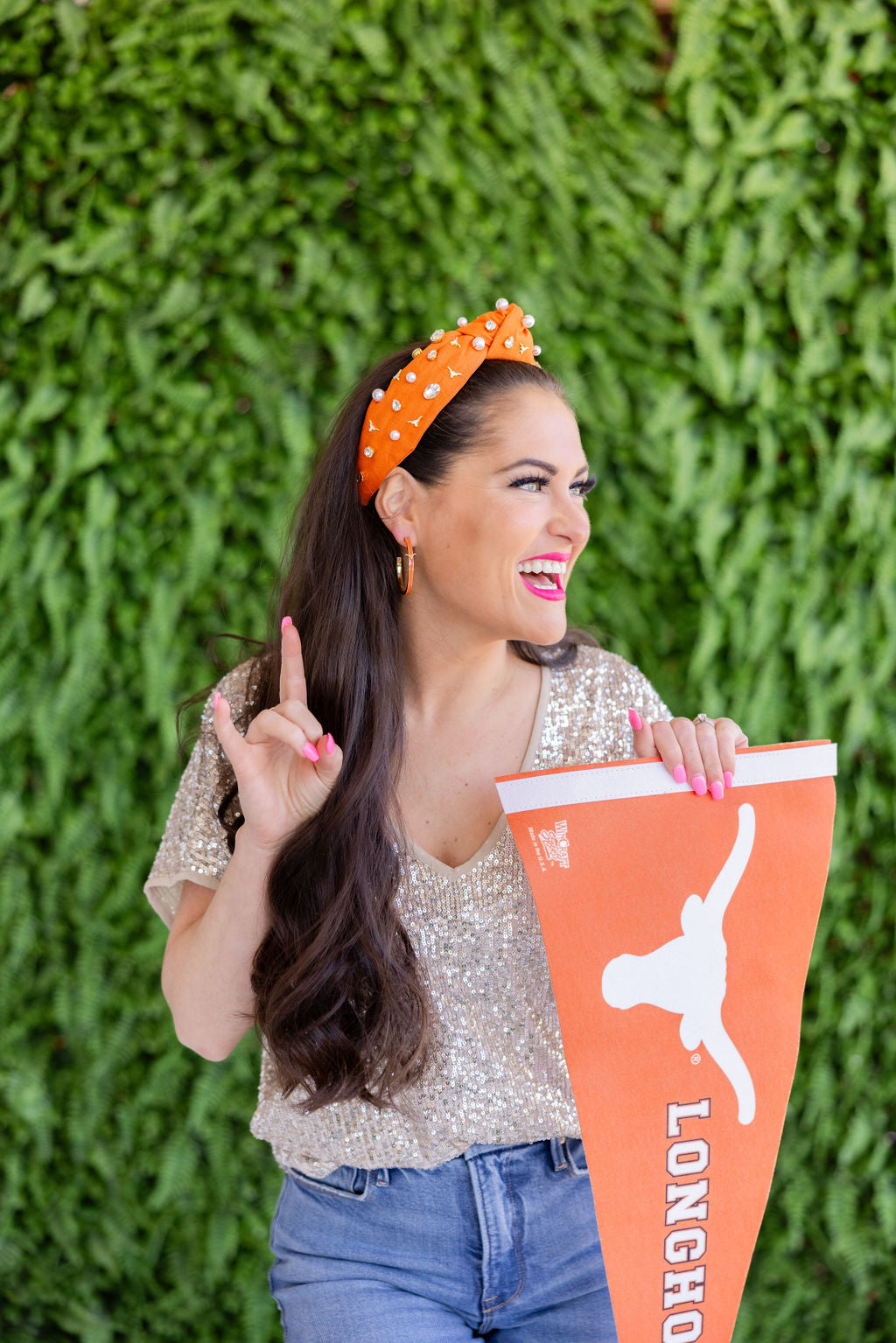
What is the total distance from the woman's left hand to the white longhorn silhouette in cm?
9

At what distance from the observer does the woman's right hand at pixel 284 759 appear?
1.46m

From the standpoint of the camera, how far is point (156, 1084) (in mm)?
2742

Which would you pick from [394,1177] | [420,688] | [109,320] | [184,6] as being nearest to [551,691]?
[420,688]

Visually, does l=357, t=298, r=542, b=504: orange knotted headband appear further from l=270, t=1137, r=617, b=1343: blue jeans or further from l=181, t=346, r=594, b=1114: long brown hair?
l=270, t=1137, r=617, b=1343: blue jeans

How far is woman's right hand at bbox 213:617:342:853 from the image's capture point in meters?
1.46

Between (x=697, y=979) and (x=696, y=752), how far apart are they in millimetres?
300

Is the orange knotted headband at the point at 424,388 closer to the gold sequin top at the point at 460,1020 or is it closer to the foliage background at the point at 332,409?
the gold sequin top at the point at 460,1020

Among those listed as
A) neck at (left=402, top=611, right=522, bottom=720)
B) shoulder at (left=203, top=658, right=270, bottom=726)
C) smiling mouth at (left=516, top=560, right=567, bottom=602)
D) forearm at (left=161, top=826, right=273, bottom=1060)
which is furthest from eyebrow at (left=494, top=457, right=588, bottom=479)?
forearm at (left=161, top=826, right=273, bottom=1060)

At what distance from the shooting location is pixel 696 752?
149cm

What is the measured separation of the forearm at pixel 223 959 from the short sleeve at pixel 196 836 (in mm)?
55

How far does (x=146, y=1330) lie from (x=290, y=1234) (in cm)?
159

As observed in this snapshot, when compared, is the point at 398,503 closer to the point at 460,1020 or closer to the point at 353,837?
the point at 353,837

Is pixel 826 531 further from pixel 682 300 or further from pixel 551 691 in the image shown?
pixel 551 691

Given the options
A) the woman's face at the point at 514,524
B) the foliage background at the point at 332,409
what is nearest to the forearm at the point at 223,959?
the woman's face at the point at 514,524
